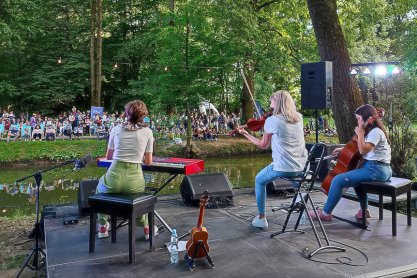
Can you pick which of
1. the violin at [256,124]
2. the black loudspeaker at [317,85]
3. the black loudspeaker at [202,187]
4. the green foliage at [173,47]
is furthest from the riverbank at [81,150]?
the violin at [256,124]

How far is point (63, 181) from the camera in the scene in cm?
1323

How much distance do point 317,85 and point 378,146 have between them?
2.47 m

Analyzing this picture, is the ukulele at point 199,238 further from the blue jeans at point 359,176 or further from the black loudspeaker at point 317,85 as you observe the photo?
the black loudspeaker at point 317,85

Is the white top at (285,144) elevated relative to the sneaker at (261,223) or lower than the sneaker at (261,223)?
elevated

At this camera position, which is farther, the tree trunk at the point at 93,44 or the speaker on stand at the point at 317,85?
the tree trunk at the point at 93,44

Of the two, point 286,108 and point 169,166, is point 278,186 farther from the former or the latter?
point 169,166

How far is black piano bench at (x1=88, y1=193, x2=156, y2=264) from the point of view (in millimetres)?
3697

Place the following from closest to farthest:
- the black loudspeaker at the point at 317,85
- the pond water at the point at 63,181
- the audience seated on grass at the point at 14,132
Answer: the black loudspeaker at the point at 317,85, the pond water at the point at 63,181, the audience seated on grass at the point at 14,132

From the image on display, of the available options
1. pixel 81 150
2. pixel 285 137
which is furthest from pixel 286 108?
pixel 81 150

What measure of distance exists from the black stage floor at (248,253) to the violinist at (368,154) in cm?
57

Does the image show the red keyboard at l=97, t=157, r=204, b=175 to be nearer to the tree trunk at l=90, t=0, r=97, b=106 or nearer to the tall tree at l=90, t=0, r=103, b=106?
the tall tree at l=90, t=0, r=103, b=106

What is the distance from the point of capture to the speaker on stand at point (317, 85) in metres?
6.57

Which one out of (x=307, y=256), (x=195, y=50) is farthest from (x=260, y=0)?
(x=307, y=256)

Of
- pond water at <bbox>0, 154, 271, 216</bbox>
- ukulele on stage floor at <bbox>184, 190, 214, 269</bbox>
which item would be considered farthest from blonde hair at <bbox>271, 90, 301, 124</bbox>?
pond water at <bbox>0, 154, 271, 216</bbox>
